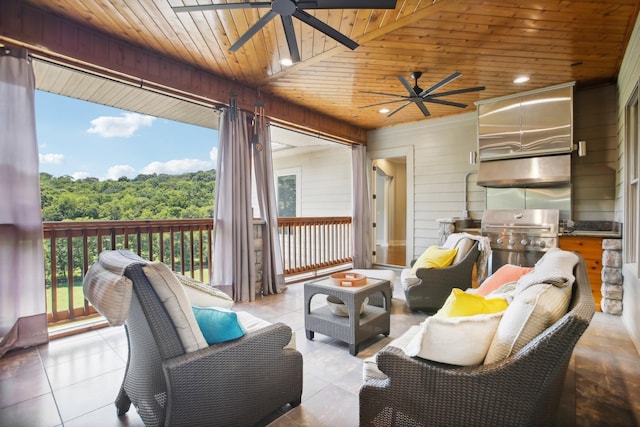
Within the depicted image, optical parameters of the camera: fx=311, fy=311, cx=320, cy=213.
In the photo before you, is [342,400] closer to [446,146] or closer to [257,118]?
[257,118]

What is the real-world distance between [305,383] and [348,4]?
103 inches

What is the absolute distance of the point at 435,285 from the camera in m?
3.40

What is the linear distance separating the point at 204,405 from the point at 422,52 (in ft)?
12.0

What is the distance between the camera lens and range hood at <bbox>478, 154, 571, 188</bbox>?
165 inches

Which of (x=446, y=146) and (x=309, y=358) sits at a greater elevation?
(x=446, y=146)

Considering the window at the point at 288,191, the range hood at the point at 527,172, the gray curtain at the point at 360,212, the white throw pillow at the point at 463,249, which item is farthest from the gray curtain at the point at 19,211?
the window at the point at 288,191

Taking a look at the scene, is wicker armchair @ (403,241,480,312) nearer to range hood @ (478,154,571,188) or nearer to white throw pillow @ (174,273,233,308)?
range hood @ (478,154,571,188)

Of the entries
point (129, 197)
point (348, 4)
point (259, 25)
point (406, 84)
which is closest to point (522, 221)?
point (406, 84)

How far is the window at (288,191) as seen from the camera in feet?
29.4

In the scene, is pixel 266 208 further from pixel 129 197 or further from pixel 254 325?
pixel 254 325

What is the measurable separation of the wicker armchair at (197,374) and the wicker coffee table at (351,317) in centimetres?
83

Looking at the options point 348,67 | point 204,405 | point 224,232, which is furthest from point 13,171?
point 348,67

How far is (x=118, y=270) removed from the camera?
1.35m

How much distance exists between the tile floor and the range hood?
Answer: 1995 millimetres
